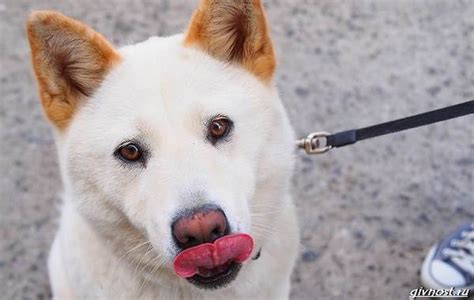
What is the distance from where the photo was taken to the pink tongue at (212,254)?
164 cm

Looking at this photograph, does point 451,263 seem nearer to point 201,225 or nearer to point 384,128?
point 384,128

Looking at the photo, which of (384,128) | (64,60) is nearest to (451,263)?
(384,128)

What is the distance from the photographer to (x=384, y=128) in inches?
86.7

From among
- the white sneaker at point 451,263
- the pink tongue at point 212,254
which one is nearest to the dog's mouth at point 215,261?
the pink tongue at point 212,254

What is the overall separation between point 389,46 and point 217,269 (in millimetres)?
2275

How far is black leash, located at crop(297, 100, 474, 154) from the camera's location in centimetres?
207

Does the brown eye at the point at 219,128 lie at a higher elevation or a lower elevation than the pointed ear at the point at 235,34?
lower

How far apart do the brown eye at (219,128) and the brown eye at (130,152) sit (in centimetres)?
21

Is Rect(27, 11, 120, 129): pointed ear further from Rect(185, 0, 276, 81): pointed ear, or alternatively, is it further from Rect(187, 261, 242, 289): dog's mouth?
Rect(187, 261, 242, 289): dog's mouth

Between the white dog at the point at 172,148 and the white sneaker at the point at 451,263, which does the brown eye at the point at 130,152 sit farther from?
the white sneaker at the point at 451,263

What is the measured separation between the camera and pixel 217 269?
1745mm

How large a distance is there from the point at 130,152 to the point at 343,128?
171 cm

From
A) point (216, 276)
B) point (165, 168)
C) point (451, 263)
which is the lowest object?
point (451, 263)

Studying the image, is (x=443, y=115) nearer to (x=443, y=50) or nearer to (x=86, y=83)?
(x=86, y=83)
